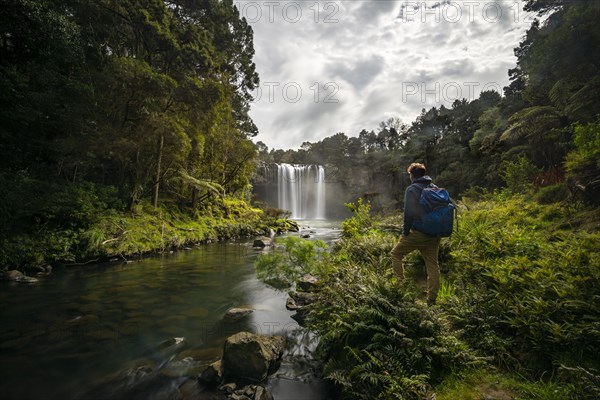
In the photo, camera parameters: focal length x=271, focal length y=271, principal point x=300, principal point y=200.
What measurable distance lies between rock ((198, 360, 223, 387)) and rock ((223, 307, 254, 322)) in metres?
2.11

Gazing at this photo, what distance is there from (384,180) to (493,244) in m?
40.0

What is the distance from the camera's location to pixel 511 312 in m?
3.39

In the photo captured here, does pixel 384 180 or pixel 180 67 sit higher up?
pixel 180 67

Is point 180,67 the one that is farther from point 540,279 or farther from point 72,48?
point 540,279

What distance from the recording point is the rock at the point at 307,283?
21.2 feet

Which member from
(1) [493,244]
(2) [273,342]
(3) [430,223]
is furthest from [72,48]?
(1) [493,244]

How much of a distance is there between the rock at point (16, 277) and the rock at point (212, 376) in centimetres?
780

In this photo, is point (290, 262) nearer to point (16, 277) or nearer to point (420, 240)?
point (420, 240)

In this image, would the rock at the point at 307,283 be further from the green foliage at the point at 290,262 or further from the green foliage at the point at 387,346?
the green foliage at the point at 387,346

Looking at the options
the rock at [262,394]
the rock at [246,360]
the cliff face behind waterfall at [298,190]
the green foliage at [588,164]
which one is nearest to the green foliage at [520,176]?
the green foliage at [588,164]

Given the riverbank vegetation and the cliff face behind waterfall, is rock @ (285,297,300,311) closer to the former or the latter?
the riverbank vegetation

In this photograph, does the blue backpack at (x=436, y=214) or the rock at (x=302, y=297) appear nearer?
the blue backpack at (x=436, y=214)

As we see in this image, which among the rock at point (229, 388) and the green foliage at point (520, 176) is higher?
the green foliage at point (520, 176)

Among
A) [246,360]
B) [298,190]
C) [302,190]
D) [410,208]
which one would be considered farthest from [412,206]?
[302,190]
